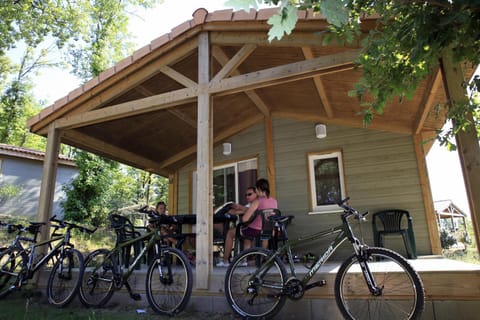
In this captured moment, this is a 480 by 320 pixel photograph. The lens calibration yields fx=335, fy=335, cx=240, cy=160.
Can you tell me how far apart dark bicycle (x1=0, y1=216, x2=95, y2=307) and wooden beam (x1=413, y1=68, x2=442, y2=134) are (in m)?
4.26

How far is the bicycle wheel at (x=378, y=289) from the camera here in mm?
2582

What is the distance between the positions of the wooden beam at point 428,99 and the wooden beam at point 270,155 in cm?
238

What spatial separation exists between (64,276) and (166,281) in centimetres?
158

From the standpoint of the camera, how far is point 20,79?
59.8 feet

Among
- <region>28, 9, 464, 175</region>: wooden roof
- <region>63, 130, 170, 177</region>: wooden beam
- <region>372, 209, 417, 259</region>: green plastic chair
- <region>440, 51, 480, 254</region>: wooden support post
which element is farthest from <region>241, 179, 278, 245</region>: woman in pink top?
<region>63, 130, 170, 177</region>: wooden beam

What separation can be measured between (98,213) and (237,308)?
11.0m

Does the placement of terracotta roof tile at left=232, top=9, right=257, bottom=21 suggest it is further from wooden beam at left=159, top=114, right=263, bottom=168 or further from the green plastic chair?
the green plastic chair

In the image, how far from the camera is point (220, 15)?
3895 mm

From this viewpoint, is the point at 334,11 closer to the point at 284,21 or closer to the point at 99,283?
the point at 284,21

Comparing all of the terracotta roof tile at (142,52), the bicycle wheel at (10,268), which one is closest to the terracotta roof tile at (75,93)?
the terracotta roof tile at (142,52)

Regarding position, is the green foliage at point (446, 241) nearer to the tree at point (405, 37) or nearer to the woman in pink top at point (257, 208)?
the woman in pink top at point (257, 208)

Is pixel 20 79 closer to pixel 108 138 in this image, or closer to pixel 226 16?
pixel 108 138

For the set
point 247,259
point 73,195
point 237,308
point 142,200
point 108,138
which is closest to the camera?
point 237,308

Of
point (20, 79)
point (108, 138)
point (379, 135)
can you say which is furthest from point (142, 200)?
point (379, 135)
